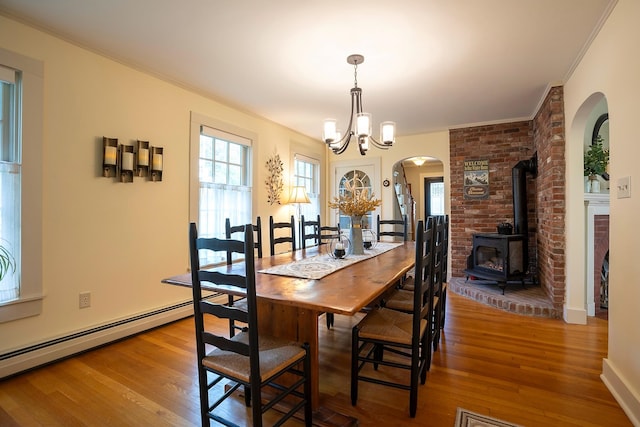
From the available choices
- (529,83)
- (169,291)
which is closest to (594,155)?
(529,83)

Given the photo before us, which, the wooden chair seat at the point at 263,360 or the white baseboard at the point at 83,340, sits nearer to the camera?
the wooden chair seat at the point at 263,360

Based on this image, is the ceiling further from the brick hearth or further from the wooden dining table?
the brick hearth

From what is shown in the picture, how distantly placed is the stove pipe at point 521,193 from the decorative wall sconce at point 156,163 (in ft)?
14.3

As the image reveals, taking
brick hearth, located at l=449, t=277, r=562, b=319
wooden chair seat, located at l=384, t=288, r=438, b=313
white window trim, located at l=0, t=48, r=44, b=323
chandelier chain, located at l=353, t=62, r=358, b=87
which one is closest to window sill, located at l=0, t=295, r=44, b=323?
white window trim, located at l=0, t=48, r=44, b=323

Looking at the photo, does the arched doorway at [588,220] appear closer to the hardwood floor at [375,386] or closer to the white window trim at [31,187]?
the hardwood floor at [375,386]

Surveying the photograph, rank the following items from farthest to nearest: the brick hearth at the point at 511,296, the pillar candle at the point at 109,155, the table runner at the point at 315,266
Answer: the brick hearth at the point at 511,296
the pillar candle at the point at 109,155
the table runner at the point at 315,266

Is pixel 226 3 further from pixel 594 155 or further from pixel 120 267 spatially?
pixel 594 155

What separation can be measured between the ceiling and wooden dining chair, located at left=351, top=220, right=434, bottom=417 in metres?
1.49

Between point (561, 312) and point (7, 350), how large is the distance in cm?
473

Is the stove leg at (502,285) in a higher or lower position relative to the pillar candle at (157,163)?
lower

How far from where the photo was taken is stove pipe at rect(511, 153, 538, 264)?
13.9 feet

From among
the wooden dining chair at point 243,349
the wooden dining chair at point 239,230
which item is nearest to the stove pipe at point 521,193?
the wooden dining chair at point 239,230

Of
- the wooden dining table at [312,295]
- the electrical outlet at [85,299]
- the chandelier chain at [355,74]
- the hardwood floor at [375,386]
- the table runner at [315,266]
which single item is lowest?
the hardwood floor at [375,386]

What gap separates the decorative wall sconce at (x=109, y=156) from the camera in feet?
8.80
